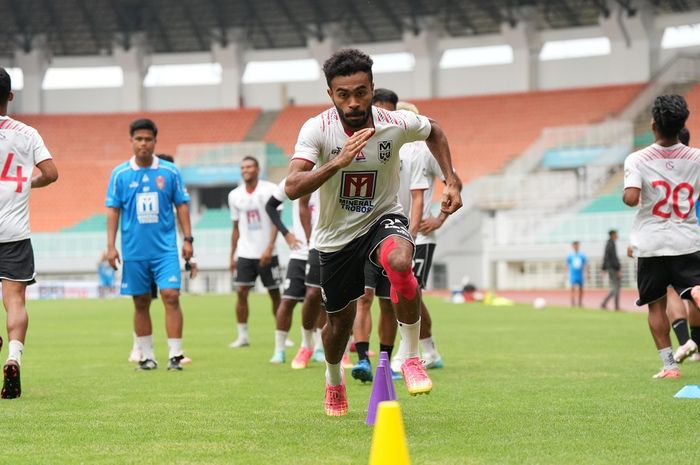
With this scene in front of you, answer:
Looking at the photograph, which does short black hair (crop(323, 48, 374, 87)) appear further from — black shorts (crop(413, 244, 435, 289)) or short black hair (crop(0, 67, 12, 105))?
black shorts (crop(413, 244, 435, 289))

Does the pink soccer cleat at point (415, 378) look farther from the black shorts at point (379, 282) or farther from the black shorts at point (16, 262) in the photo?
the black shorts at point (16, 262)

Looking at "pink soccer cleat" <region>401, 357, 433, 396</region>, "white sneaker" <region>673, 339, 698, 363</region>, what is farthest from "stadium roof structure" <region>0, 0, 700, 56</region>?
"pink soccer cleat" <region>401, 357, 433, 396</region>

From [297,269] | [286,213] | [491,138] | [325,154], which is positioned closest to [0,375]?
[297,269]

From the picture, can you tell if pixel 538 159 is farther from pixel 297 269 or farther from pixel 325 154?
pixel 325 154

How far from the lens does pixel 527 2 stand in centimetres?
5762

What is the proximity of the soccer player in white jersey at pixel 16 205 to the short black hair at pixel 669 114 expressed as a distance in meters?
4.79

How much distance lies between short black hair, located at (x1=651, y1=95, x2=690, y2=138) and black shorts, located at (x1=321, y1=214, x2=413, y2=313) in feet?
9.90

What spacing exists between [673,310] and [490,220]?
33.8 metres

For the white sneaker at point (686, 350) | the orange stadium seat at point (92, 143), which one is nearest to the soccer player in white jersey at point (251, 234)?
the white sneaker at point (686, 350)

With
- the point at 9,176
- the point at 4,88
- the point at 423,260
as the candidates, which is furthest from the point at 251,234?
the point at 4,88

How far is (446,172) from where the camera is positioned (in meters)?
6.67

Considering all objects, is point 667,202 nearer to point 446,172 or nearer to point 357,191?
point 446,172

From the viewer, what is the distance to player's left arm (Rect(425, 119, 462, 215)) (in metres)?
6.40

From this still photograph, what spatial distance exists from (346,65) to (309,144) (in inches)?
19.7
